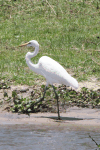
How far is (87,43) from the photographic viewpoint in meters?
11.2

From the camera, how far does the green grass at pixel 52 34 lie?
9.55m

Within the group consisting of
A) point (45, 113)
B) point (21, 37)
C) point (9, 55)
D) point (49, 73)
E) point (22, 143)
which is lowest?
point (22, 143)

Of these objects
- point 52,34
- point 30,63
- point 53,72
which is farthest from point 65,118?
point 52,34

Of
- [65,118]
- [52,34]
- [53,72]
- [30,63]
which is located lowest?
[65,118]

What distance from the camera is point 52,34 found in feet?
39.2

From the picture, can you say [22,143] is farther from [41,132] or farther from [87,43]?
[87,43]

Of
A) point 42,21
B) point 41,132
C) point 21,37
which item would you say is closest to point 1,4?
point 42,21

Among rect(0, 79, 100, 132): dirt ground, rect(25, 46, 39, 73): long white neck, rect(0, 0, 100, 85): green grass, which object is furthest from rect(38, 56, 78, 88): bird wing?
rect(0, 0, 100, 85): green grass

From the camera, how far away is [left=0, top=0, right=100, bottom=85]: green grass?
9.55 metres

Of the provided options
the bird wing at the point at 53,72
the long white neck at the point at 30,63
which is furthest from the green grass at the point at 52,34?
the bird wing at the point at 53,72

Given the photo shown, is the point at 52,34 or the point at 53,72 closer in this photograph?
the point at 53,72

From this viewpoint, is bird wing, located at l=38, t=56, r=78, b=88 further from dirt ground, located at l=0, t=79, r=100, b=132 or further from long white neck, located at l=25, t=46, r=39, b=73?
dirt ground, located at l=0, t=79, r=100, b=132

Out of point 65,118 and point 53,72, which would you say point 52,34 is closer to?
point 53,72

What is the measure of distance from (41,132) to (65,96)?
6.06ft
